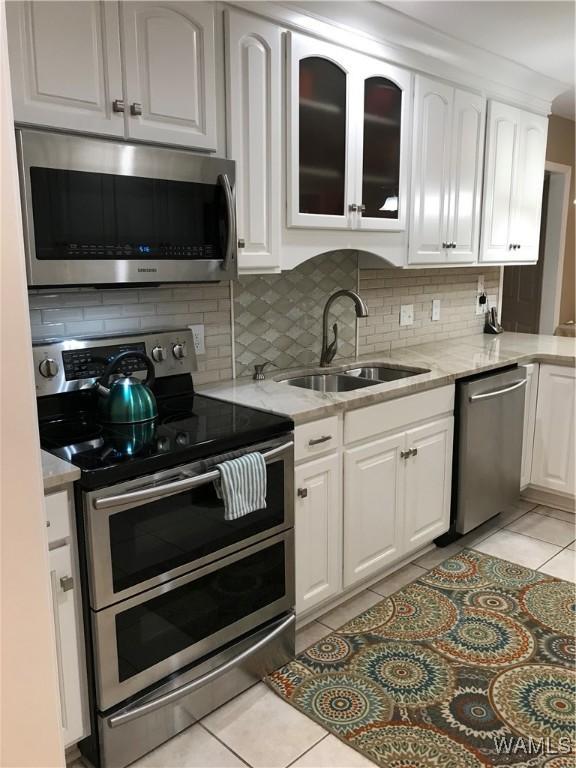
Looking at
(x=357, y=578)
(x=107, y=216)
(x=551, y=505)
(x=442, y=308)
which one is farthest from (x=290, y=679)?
(x=442, y=308)

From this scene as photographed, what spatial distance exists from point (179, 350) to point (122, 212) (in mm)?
637

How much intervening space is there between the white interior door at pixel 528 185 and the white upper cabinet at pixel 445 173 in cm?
46

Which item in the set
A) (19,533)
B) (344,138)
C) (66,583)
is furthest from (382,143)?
(19,533)

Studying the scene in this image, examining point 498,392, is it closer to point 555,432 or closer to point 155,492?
point 555,432

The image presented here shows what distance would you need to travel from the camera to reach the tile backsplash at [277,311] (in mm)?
2238

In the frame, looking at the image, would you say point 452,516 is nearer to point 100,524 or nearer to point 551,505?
point 551,505

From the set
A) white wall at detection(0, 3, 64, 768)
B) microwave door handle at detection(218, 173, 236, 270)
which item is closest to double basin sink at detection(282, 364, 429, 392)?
microwave door handle at detection(218, 173, 236, 270)

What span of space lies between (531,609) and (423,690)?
75 centimetres

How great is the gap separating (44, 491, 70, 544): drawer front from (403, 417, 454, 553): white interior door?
5.13ft

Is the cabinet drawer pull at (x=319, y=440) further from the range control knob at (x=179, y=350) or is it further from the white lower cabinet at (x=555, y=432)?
the white lower cabinet at (x=555, y=432)

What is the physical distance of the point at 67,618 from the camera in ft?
5.44

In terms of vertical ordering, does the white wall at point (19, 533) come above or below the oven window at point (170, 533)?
above

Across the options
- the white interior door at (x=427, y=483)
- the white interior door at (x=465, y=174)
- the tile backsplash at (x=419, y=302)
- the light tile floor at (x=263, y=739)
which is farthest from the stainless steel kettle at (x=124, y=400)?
the white interior door at (x=465, y=174)

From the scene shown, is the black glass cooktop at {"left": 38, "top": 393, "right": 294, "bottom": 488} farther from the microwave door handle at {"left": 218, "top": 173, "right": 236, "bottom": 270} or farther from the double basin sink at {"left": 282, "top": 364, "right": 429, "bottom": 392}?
the double basin sink at {"left": 282, "top": 364, "right": 429, "bottom": 392}
